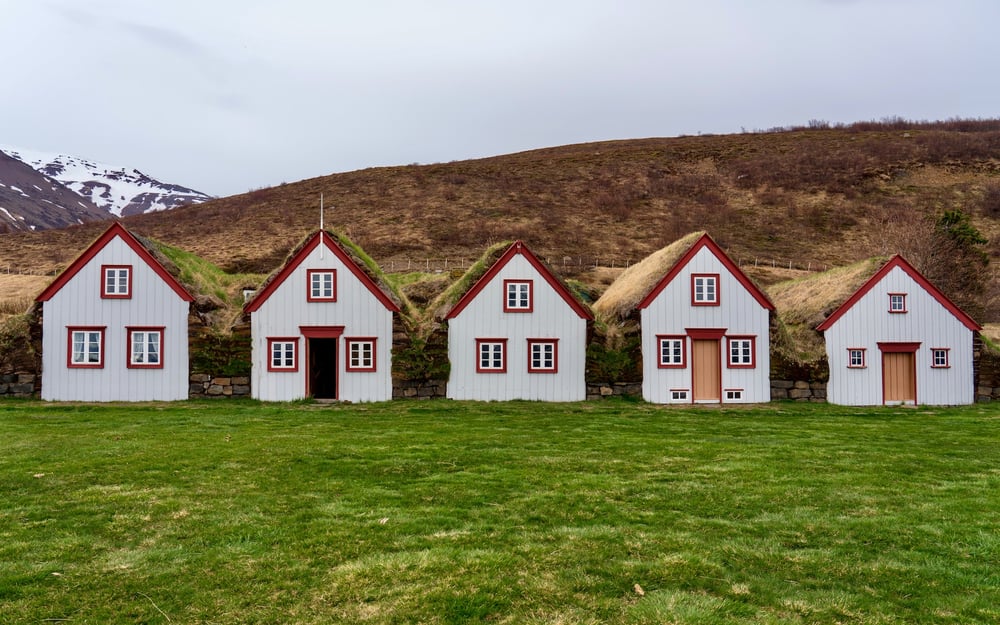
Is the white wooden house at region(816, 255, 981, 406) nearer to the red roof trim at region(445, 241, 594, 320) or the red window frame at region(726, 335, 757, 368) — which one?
the red window frame at region(726, 335, 757, 368)

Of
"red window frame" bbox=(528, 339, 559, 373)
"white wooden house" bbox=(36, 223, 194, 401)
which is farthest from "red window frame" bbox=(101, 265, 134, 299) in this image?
"red window frame" bbox=(528, 339, 559, 373)

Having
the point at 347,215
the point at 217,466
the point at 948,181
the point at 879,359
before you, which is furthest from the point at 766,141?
the point at 217,466

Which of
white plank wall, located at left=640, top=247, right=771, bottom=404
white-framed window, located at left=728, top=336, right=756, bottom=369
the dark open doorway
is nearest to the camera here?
white plank wall, located at left=640, top=247, right=771, bottom=404

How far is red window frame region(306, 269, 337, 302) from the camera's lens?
26.8 metres

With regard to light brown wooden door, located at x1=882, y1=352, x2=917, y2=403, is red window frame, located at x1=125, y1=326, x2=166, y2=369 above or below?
above

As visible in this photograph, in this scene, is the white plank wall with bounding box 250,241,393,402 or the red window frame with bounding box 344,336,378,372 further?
the red window frame with bounding box 344,336,378,372

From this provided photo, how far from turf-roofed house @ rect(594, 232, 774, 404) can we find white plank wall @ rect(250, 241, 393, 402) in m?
10.7

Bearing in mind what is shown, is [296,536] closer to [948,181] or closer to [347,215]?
[347,215]

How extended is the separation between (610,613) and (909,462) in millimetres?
11617

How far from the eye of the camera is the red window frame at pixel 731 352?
1085 inches

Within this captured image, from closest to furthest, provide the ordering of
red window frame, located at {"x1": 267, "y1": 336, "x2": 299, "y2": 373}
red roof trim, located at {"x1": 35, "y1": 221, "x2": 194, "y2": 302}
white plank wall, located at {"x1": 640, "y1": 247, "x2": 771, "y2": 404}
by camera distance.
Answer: red roof trim, located at {"x1": 35, "y1": 221, "x2": 194, "y2": 302} → red window frame, located at {"x1": 267, "y1": 336, "x2": 299, "y2": 373} → white plank wall, located at {"x1": 640, "y1": 247, "x2": 771, "y2": 404}

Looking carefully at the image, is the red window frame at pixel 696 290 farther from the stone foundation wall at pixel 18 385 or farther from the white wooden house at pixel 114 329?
the stone foundation wall at pixel 18 385

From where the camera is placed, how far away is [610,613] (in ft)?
19.9

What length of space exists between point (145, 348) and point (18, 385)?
517cm
